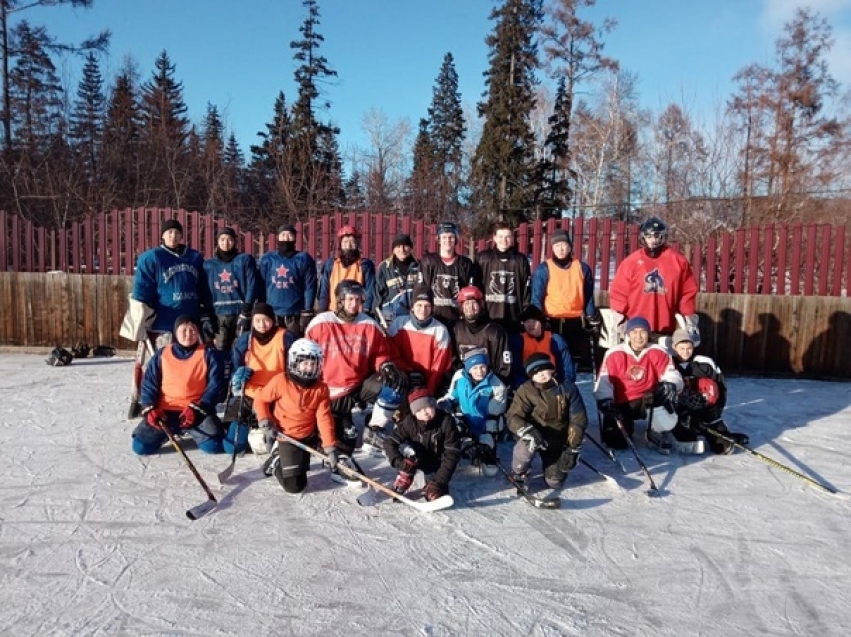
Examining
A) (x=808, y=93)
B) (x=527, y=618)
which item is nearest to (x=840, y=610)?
(x=527, y=618)

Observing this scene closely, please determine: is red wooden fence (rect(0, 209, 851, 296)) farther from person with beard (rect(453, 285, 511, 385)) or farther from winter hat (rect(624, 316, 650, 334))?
person with beard (rect(453, 285, 511, 385))

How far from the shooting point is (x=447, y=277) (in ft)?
15.9

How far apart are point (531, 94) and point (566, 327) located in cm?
1904

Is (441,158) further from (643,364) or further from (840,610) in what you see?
(840,610)

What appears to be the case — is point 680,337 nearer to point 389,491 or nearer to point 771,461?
point 771,461

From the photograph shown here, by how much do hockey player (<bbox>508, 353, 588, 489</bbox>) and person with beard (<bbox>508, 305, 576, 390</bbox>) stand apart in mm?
828

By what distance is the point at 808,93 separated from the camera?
15.2 metres

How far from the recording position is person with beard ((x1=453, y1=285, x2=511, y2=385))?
4.26 metres

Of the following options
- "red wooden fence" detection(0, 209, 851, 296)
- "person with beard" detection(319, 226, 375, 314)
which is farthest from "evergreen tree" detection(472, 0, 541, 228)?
"person with beard" detection(319, 226, 375, 314)

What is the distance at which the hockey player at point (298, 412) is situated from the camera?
343 centimetres

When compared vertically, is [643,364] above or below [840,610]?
above

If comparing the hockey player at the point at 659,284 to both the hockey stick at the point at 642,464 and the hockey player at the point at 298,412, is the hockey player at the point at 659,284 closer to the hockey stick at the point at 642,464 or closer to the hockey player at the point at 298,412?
the hockey stick at the point at 642,464

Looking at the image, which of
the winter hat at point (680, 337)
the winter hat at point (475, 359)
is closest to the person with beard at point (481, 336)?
the winter hat at point (475, 359)

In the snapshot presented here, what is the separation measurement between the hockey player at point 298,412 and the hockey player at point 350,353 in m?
0.44
